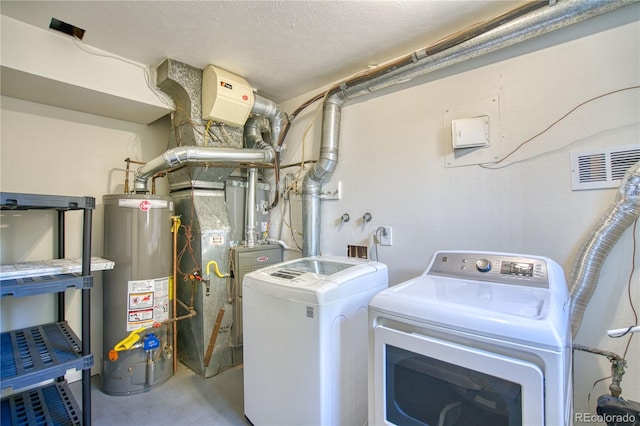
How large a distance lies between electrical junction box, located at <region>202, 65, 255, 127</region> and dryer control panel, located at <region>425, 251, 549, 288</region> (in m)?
1.89

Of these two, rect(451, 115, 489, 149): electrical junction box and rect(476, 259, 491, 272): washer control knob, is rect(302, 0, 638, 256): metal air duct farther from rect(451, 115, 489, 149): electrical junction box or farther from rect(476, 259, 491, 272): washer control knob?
rect(476, 259, 491, 272): washer control knob

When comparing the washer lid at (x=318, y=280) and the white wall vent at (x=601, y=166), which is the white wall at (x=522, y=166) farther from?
the washer lid at (x=318, y=280)

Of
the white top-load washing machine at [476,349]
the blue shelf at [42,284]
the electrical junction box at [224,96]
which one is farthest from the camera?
the electrical junction box at [224,96]

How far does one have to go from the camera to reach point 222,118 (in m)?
2.35

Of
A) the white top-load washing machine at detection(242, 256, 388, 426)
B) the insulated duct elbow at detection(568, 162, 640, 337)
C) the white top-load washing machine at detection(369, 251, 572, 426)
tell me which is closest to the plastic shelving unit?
the white top-load washing machine at detection(242, 256, 388, 426)

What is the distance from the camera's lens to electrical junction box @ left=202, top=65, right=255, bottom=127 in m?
2.22

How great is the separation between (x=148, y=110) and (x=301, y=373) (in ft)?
7.61

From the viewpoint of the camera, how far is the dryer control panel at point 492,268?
1231mm

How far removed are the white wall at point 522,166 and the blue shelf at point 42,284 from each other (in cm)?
174

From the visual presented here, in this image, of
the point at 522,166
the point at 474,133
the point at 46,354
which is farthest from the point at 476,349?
the point at 46,354

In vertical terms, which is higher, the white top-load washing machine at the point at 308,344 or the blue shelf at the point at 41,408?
the white top-load washing machine at the point at 308,344

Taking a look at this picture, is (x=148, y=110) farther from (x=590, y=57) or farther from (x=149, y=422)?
(x=590, y=57)

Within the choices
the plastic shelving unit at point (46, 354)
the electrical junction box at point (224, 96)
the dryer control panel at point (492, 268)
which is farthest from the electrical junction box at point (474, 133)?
the plastic shelving unit at point (46, 354)

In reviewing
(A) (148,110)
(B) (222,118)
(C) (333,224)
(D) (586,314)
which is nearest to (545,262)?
(D) (586,314)
